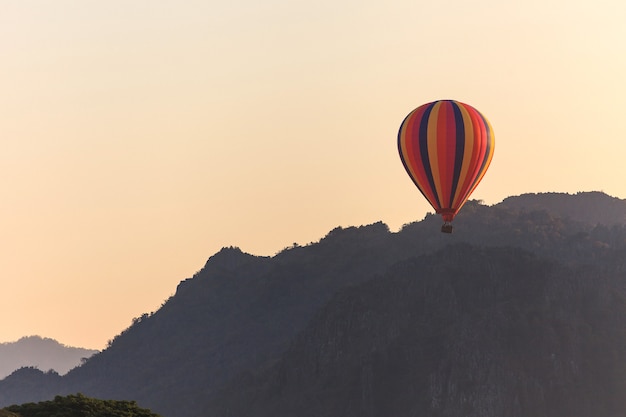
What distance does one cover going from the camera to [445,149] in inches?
7298

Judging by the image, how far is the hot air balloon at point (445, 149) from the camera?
18512 cm

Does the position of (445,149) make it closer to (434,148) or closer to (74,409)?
(434,148)

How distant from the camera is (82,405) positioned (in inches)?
4690

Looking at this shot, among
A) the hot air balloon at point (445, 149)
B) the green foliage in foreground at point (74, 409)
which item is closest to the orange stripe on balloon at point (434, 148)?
the hot air balloon at point (445, 149)

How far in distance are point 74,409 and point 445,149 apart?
255 feet

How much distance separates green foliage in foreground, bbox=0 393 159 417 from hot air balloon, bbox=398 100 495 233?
234ft

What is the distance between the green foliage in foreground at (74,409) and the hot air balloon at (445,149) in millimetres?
71263

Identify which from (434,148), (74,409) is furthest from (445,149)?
(74,409)

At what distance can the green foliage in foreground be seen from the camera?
382 feet

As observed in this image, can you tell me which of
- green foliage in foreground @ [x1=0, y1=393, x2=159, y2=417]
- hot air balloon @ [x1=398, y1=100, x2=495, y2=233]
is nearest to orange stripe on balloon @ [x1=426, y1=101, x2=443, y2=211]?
hot air balloon @ [x1=398, y1=100, x2=495, y2=233]

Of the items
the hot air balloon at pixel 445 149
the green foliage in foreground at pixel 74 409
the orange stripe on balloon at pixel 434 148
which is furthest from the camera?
the orange stripe on balloon at pixel 434 148

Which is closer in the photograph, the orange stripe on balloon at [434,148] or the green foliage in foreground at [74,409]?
the green foliage in foreground at [74,409]

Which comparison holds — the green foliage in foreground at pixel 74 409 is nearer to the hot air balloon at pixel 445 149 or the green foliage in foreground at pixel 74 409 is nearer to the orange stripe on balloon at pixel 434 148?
the orange stripe on balloon at pixel 434 148

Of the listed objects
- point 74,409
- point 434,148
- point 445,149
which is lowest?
point 74,409
